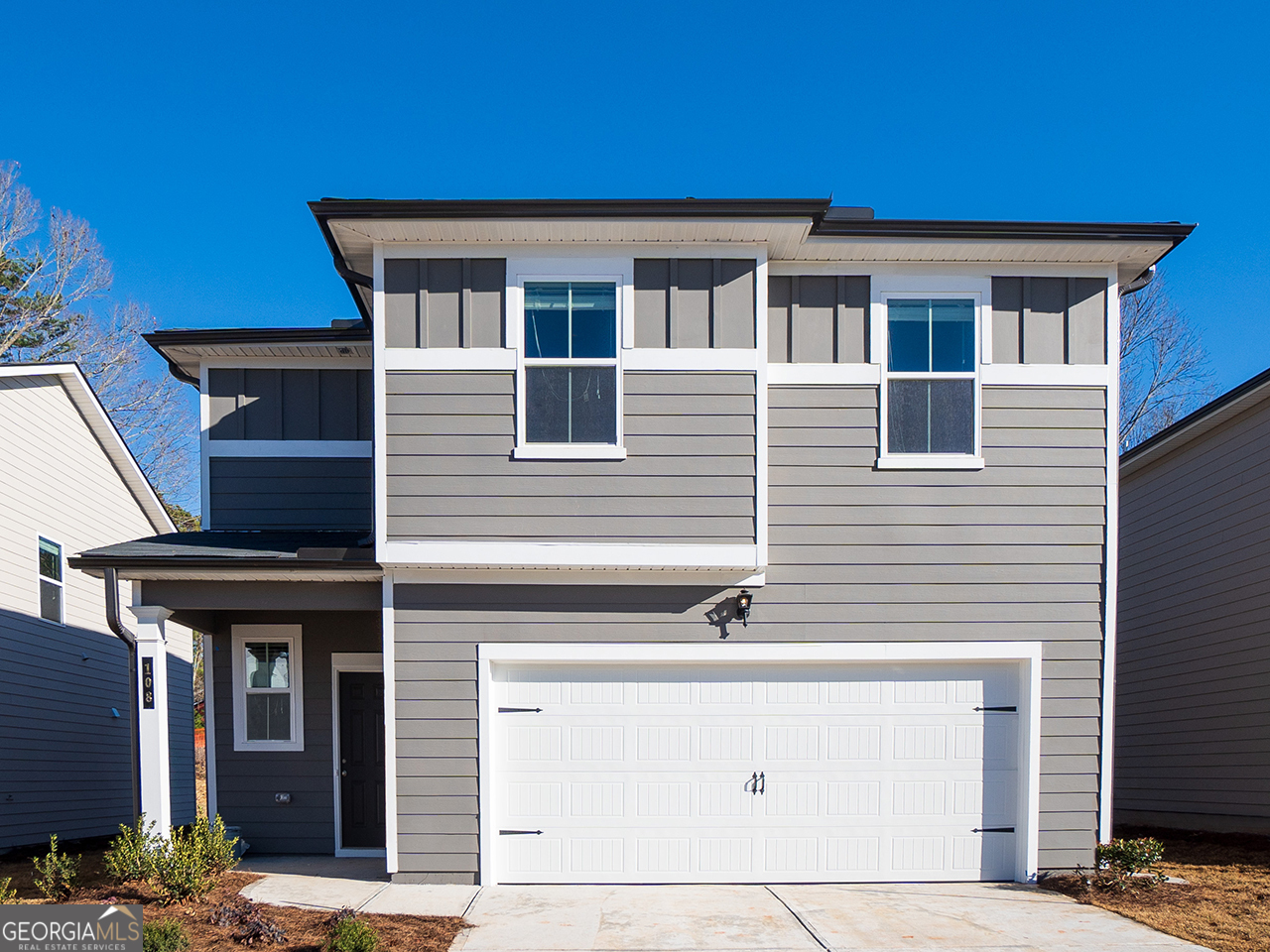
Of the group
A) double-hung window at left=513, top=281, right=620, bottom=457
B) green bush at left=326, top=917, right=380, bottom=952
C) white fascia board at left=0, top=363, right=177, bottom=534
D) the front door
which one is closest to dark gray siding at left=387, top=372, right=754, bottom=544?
double-hung window at left=513, top=281, right=620, bottom=457

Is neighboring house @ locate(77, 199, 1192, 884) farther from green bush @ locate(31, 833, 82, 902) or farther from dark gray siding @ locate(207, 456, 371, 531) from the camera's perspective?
green bush @ locate(31, 833, 82, 902)

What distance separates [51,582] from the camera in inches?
456

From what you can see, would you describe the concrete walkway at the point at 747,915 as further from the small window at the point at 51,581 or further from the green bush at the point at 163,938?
the small window at the point at 51,581

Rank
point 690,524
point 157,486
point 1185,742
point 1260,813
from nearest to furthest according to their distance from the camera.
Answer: point 690,524 < point 1260,813 < point 1185,742 < point 157,486

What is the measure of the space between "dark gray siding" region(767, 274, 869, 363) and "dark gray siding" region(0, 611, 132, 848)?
8927 mm

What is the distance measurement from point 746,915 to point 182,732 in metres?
10.8

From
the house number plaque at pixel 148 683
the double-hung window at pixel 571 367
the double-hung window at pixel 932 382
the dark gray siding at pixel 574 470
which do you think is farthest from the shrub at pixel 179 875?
the double-hung window at pixel 932 382

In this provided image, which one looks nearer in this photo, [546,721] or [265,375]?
[546,721]

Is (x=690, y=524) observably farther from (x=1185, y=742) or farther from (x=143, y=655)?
(x=1185, y=742)

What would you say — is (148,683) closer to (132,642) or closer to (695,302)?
(132,642)

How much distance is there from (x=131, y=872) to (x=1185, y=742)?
10877 millimetres

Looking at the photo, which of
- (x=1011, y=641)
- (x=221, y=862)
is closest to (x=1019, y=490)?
(x=1011, y=641)

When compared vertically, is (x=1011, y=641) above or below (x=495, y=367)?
below

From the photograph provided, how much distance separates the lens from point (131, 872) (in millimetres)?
7086
